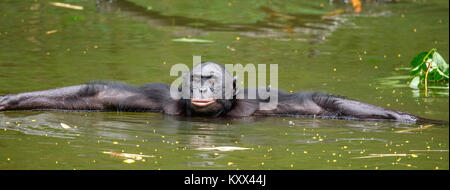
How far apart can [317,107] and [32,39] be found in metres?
6.28

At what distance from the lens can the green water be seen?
7.26 metres

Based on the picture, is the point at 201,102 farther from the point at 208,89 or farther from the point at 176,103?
the point at 176,103

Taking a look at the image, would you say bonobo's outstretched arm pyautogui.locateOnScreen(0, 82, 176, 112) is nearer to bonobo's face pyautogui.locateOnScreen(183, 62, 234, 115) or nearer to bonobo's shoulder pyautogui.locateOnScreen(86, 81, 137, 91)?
bonobo's shoulder pyautogui.locateOnScreen(86, 81, 137, 91)

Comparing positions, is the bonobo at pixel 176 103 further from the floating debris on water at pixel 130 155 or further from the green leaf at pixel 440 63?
the floating debris on water at pixel 130 155

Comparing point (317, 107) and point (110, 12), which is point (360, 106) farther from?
point (110, 12)

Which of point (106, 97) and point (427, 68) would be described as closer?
point (106, 97)

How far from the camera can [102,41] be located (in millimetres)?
14156

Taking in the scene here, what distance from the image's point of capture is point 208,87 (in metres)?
9.17

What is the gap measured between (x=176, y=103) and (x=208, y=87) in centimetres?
57

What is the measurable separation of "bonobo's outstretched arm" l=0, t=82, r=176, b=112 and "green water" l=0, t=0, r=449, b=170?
18 centimetres

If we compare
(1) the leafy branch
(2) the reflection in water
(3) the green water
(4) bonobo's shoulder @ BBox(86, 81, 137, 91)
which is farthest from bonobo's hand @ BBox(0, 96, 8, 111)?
(2) the reflection in water

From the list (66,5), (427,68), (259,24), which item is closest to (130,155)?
(427,68)

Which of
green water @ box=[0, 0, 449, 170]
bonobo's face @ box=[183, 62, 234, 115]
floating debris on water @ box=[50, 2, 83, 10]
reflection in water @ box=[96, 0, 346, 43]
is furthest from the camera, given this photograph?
floating debris on water @ box=[50, 2, 83, 10]
